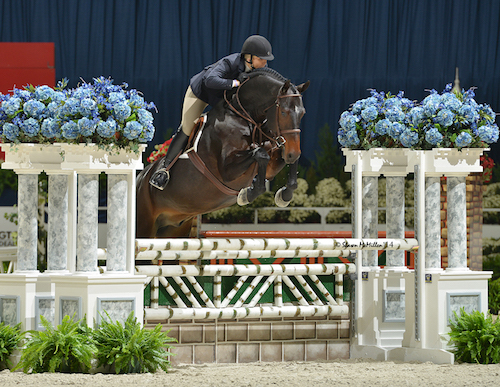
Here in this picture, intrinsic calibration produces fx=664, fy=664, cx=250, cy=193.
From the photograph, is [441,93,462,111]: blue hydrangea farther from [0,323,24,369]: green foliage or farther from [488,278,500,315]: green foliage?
[488,278,500,315]: green foliage

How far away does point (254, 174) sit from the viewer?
5047mm

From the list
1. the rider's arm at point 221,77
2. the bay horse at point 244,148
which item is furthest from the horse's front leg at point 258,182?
the rider's arm at point 221,77

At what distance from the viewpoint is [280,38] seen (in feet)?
42.9

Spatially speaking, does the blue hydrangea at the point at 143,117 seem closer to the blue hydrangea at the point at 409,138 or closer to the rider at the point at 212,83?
the rider at the point at 212,83

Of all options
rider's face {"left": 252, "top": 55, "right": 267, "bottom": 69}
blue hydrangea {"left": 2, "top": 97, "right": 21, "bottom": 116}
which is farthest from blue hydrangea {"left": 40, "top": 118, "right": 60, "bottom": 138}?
rider's face {"left": 252, "top": 55, "right": 267, "bottom": 69}

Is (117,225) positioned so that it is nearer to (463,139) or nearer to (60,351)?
(60,351)

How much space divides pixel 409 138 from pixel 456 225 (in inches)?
27.0

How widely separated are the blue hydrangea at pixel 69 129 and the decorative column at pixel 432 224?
2.42 metres

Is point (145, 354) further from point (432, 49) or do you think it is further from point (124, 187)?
point (432, 49)

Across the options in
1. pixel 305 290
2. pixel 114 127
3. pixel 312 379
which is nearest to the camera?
pixel 312 379

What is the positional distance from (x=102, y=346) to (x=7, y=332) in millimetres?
650

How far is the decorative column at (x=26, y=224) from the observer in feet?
13.7

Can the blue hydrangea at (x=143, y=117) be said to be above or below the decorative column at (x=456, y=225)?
above

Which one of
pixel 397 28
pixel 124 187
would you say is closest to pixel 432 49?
pixel 397 28
